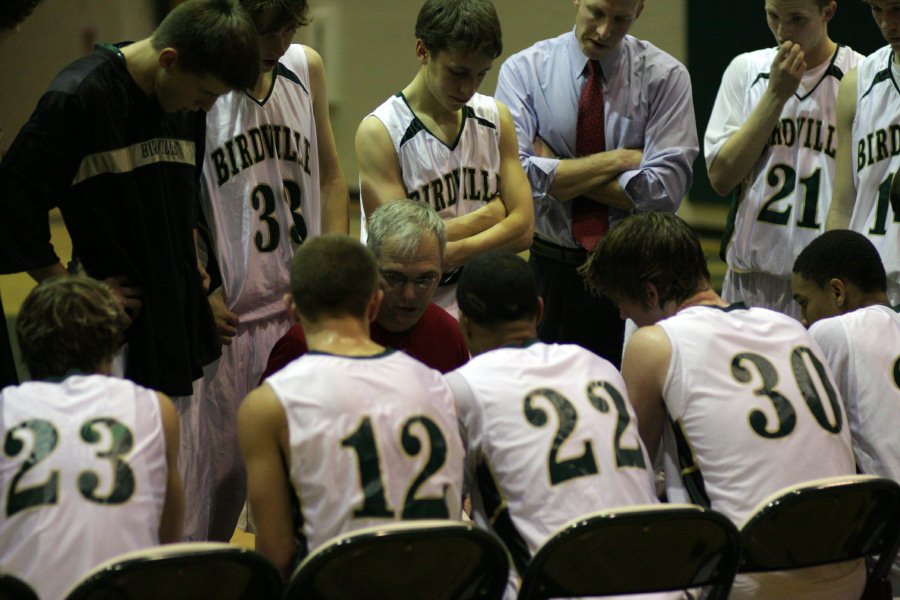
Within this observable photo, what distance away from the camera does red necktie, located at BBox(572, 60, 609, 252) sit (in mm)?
4836

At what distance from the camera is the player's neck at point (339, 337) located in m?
2.69

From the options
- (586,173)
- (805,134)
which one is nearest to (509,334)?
(586,173)

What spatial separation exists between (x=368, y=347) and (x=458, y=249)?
152 cm

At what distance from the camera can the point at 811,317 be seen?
361 cm

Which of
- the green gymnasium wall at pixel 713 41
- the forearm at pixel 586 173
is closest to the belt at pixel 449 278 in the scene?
the forearm at pixel 586 173

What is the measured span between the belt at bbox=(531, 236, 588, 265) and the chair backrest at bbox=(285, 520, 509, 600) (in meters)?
2.55

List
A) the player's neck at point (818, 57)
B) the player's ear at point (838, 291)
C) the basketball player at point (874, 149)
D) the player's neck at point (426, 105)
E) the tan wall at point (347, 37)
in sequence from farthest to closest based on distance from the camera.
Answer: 1. the tan wall at point (347, 37)
2. the player's neck at point (818, 57)
3. the basketball player at point (874, 149)
4. the player's neck at point (426, 105)
5. the player's ear at point (838, 291)

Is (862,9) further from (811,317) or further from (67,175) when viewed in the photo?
(67,175)

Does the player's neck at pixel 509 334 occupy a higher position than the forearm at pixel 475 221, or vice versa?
the player's neck at pixel 509 334

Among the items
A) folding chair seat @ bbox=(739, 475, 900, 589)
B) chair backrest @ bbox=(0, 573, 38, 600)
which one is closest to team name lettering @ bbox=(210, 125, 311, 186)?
chair backrest @ bbox=(0, 573, 38, 600)

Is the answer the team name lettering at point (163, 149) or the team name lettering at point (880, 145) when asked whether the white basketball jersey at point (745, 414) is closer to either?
the team name lettering at point (163, 149)

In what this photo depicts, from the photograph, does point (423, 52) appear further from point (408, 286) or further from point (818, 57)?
point (818, 57)

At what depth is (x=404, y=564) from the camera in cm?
238

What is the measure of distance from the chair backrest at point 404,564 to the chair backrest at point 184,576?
72mm
